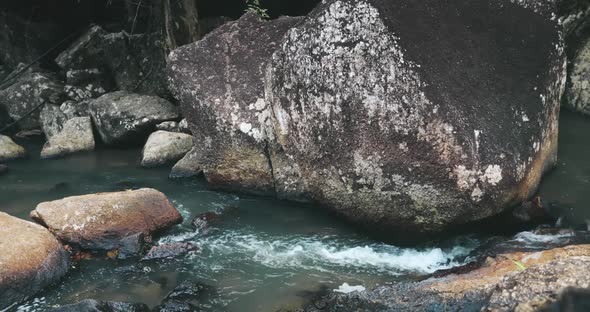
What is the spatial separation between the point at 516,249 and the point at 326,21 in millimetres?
3560

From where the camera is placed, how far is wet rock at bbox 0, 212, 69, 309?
586 centimetres

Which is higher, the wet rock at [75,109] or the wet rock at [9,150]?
the wet rock at [75,109]

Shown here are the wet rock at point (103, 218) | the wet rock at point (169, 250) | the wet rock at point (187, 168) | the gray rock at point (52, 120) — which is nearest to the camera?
the wet rock at point (169, 250)

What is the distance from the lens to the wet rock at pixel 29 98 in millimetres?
13500

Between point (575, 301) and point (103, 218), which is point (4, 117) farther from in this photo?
point (575, 301)

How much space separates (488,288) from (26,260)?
4.69 meters

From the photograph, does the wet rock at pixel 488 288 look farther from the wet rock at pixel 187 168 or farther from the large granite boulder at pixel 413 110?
the wet rock at pixel 187 168

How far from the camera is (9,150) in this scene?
37.2 ft

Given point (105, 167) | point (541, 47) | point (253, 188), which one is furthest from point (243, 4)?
point (541, 47)

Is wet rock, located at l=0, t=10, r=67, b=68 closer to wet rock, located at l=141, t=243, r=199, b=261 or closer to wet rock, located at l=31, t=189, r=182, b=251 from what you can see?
wet rock, located at l=31, t=189, r=182, b=251

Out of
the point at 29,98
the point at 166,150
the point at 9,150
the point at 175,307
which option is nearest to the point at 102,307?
the point at 175,307

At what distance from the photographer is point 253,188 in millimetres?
A: 8711

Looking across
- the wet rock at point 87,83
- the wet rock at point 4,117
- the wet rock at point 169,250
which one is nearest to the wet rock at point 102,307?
the wet rock at point 169,250

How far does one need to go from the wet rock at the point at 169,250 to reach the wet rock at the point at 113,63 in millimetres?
6926
